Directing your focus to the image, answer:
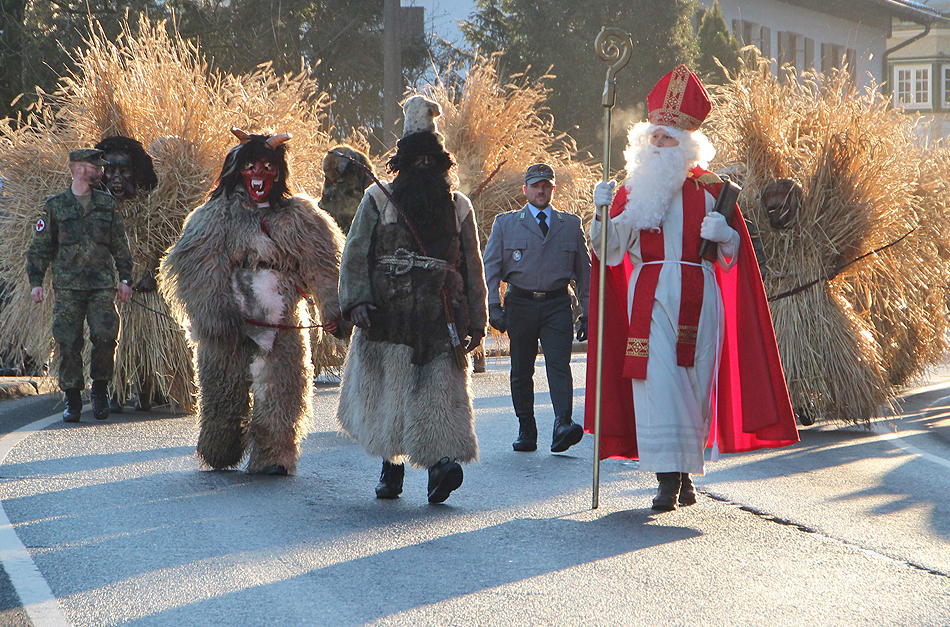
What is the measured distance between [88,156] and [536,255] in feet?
11.3

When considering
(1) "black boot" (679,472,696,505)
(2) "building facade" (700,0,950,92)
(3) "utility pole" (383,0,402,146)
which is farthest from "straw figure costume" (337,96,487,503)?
(2) "building facade" (700,0,950,92)

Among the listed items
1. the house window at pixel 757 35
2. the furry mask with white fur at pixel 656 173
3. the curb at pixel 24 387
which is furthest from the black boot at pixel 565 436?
the house window at pixel 757 35

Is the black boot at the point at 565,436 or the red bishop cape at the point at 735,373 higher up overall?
the red bishop cape at the point at 735,373

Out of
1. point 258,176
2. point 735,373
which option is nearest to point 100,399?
point 258,176

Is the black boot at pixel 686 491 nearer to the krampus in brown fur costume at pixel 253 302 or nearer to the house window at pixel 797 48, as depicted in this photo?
the krampus in brown fur costume at pixel 253 302

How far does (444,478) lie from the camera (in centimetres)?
563

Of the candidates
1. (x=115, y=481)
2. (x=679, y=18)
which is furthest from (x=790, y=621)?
(x=679, y=18)

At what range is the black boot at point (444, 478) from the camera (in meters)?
5.64

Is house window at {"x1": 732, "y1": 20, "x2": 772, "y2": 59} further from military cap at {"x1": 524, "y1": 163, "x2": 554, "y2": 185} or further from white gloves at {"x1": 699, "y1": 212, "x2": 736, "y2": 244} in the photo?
white gloves at {"x1": 699, "y1": 212, "x2": 736, "y2": 244}

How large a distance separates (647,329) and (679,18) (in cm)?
2511

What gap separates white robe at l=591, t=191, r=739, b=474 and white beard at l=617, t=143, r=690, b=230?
0.06 m

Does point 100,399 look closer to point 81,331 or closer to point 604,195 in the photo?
point 81,331

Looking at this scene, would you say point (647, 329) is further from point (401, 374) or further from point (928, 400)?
point (928, 400)

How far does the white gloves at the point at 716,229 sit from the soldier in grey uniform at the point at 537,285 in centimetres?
232
